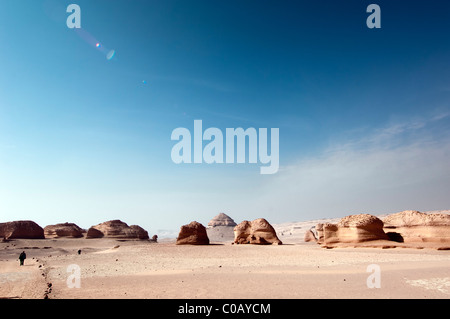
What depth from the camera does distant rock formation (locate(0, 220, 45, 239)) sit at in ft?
176

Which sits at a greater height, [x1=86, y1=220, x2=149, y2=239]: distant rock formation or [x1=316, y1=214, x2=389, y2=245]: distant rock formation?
[x1=316, y1=214, x2=389, y2=245]: distant rock formation

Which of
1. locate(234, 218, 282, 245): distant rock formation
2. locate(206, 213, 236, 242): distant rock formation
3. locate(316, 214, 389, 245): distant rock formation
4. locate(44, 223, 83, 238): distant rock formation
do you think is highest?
locate(316, 214, 389, 245): distant rock formation

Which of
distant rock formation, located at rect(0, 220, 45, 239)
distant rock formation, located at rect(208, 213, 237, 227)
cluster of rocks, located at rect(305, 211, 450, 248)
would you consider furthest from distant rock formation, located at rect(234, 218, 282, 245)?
distant rock formation, located at rect(208, 213, 237, 227)

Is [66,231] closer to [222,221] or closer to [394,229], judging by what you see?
[222,221]

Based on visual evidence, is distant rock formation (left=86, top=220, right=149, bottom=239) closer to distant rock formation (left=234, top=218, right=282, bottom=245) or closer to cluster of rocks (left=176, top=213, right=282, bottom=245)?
cluster of rocks (left=176, top=213, right=282, bottom=245)

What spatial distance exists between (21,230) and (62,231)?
881 centimetres

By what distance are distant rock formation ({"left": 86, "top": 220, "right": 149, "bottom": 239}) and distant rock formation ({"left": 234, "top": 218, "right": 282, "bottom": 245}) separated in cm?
3029

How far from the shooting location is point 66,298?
8.73m

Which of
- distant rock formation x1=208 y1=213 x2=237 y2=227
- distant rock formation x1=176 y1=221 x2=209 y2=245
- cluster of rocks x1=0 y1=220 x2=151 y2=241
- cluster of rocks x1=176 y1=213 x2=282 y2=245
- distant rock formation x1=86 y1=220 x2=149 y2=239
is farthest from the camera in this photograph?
distant rock formation x1=208 y1=213 x2=237 y2=227

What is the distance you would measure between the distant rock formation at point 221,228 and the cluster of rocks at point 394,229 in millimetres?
62306

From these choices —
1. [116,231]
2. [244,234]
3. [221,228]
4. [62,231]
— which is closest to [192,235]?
[244,234]
